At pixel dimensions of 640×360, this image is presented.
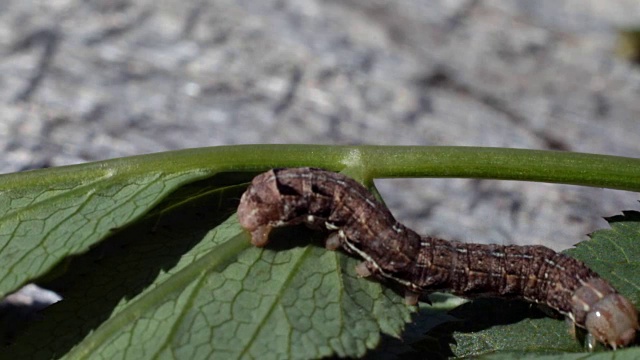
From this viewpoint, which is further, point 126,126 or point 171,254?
point 126,126

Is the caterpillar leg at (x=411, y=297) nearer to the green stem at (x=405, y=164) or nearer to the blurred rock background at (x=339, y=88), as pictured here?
the green stem at (x=405, y=164)

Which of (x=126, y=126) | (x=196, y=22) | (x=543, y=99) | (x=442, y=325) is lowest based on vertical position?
(x=442, y=325)

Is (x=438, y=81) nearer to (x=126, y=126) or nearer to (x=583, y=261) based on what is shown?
Answer: (x=126, y=126)

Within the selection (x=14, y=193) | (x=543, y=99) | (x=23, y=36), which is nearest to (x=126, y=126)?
(x=23, y=36)

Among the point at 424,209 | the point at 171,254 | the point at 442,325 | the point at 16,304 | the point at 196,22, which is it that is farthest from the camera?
the point at 196,22

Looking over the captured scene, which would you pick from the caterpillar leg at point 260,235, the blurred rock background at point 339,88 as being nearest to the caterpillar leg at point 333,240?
the caterpillar leg at point 260,235

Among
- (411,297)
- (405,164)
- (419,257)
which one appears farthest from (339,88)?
(411,297)

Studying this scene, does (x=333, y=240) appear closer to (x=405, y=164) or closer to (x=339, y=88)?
(x=405, y=164)
